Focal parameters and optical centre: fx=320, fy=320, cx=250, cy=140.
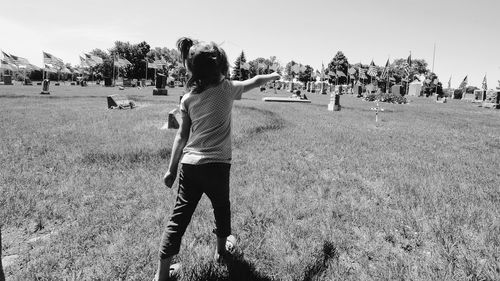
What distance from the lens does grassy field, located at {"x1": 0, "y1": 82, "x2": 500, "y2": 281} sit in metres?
3.03

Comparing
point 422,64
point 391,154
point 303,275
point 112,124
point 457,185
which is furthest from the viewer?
point 422,64

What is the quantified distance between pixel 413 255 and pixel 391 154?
5089 millimetres

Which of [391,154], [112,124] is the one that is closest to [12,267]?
[391,154]

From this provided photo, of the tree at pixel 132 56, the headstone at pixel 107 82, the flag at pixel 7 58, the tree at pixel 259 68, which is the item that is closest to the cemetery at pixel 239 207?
the tree at pixel 259 68

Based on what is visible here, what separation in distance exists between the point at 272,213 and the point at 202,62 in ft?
7.99

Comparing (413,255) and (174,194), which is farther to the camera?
(174,194)

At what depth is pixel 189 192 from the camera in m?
2.65

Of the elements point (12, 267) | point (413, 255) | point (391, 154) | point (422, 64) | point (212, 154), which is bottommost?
point (12, 267)

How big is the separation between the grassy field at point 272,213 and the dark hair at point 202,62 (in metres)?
1.70

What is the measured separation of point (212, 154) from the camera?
8.59 feet

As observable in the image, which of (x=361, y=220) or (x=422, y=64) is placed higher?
(x=422, y=64)

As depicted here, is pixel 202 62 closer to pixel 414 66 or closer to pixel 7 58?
pixel 7 58

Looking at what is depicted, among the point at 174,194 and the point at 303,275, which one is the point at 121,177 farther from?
the point at 303,275

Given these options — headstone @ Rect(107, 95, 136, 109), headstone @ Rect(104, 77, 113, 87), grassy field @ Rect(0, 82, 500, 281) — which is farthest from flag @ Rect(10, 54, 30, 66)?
grassy field @ Rect(0, 82, 500, 281)
